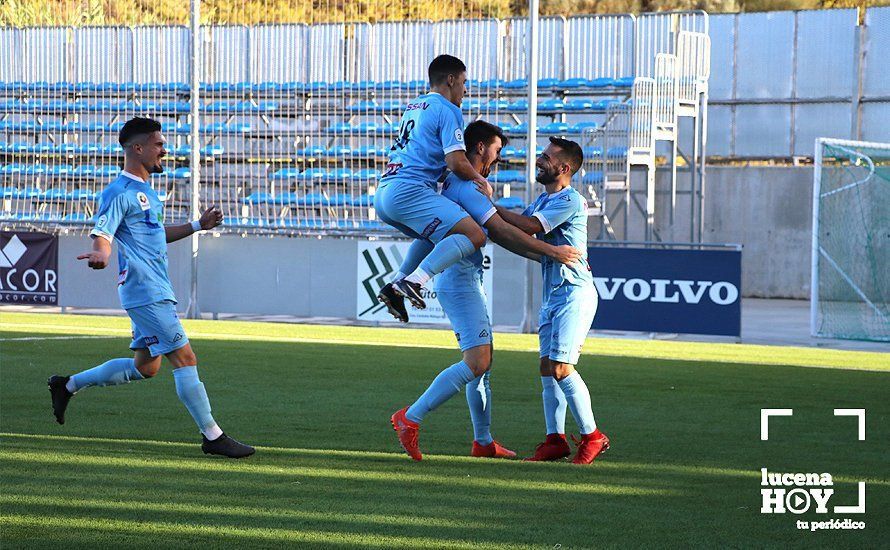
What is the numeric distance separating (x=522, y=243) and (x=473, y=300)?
1.73 ft

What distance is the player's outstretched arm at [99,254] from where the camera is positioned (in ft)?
25.5

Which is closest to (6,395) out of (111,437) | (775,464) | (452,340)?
(111,437)

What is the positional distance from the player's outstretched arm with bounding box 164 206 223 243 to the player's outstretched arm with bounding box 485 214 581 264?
1.78 meters

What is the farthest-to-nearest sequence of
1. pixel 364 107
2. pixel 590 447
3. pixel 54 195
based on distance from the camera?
pixel 54 195, pixel 364 107, pixel 590 447

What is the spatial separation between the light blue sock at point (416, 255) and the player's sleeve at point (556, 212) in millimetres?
732

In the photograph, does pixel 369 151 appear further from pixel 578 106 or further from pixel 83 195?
pixel 83 195

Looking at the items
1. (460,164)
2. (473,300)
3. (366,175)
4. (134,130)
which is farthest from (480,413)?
(366,175)

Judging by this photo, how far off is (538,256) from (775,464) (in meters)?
1.91

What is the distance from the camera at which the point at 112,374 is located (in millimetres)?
8609

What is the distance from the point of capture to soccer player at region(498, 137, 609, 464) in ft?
26.4

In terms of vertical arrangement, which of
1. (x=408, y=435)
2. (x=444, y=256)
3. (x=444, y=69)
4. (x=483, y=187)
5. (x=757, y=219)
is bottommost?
(x=408, y=435)

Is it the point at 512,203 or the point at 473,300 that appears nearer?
the point at 473,300

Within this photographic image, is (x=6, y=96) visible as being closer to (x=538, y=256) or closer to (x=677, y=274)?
(x=677, y=274)

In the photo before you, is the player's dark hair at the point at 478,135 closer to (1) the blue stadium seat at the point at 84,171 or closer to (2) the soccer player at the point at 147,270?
(2) the soccer player at the point at 147,270
